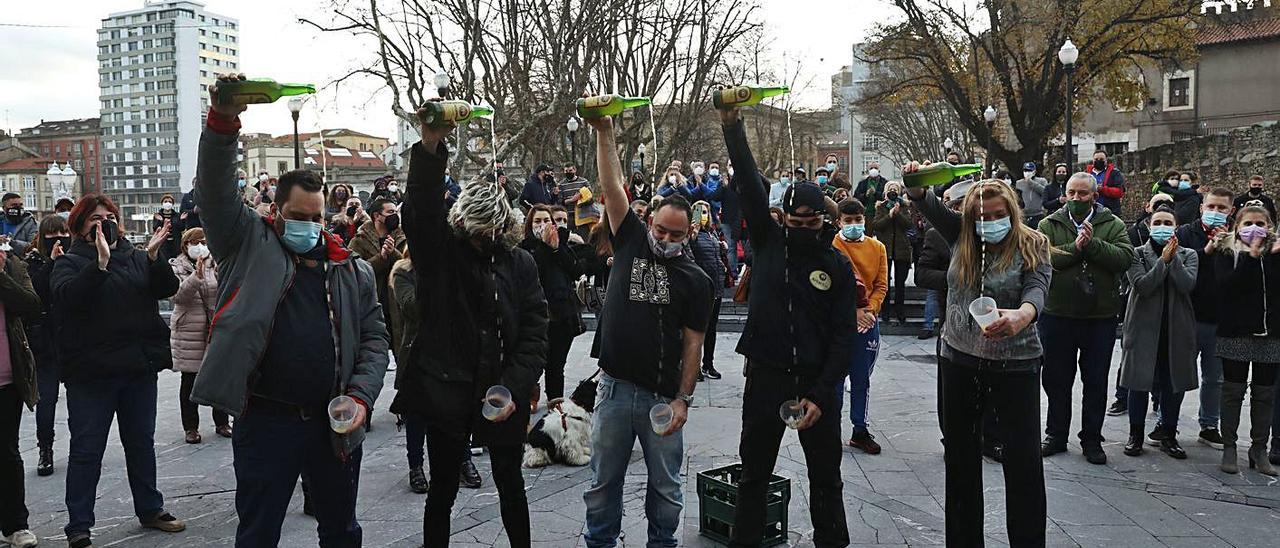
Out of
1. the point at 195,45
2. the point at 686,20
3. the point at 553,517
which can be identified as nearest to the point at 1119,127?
the point at 686,20

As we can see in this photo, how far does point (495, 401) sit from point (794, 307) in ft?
4.95

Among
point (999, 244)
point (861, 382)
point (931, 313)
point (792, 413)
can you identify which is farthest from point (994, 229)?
point (931, 313)

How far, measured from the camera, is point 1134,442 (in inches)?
276

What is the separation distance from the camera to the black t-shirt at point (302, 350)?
350 cm

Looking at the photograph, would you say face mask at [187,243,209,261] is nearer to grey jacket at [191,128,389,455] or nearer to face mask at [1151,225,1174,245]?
grey jacket at [191,128,389,455]

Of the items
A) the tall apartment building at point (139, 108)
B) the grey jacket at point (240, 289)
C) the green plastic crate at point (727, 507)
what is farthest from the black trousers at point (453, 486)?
the tall apartment building at point (139, 108)

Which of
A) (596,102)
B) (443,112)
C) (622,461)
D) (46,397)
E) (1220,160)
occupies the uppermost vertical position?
(1220,160)

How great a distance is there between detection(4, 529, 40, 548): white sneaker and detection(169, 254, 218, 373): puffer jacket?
2.36 m

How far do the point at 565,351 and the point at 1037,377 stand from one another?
166 inches

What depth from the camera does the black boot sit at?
22.8ft

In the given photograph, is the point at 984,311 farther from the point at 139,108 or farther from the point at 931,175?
the point at 139,108

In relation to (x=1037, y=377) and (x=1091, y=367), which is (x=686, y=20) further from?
(x=1037, y=377)

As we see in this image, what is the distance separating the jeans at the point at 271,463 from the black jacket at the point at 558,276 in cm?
381

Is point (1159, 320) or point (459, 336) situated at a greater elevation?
point (459, 336)
